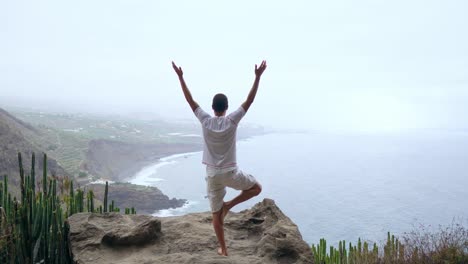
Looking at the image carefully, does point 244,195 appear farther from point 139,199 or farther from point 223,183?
point 139,199

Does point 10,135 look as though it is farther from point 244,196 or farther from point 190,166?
point 244,196

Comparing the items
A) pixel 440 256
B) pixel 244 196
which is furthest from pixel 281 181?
pixel 244 196

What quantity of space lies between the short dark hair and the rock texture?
181 cm

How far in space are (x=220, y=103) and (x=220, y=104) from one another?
0.01 m

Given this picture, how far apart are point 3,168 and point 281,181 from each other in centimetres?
2444

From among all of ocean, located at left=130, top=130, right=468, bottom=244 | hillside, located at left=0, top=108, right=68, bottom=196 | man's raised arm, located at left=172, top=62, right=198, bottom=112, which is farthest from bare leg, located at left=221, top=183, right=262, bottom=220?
hillside, located at left=0, top=108, right=68, bottom=196

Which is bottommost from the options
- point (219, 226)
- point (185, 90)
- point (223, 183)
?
point (219, 226)

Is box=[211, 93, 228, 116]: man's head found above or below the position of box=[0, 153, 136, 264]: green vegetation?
above

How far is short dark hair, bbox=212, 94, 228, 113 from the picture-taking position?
460 cm

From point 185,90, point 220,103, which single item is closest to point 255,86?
point 220,103

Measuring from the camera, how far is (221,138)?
4.54 metres

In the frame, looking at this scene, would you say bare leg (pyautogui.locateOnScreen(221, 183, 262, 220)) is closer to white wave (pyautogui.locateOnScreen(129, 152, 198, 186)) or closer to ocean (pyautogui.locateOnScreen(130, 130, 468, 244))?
ocean (pyautogui.locateOnScreen(130, 130, 468, 244))

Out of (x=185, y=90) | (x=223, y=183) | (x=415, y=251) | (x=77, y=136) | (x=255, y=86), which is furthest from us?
(x=77, y=136)

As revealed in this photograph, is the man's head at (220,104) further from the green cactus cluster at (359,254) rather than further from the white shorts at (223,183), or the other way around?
the green cactus cluster at (359,254)
